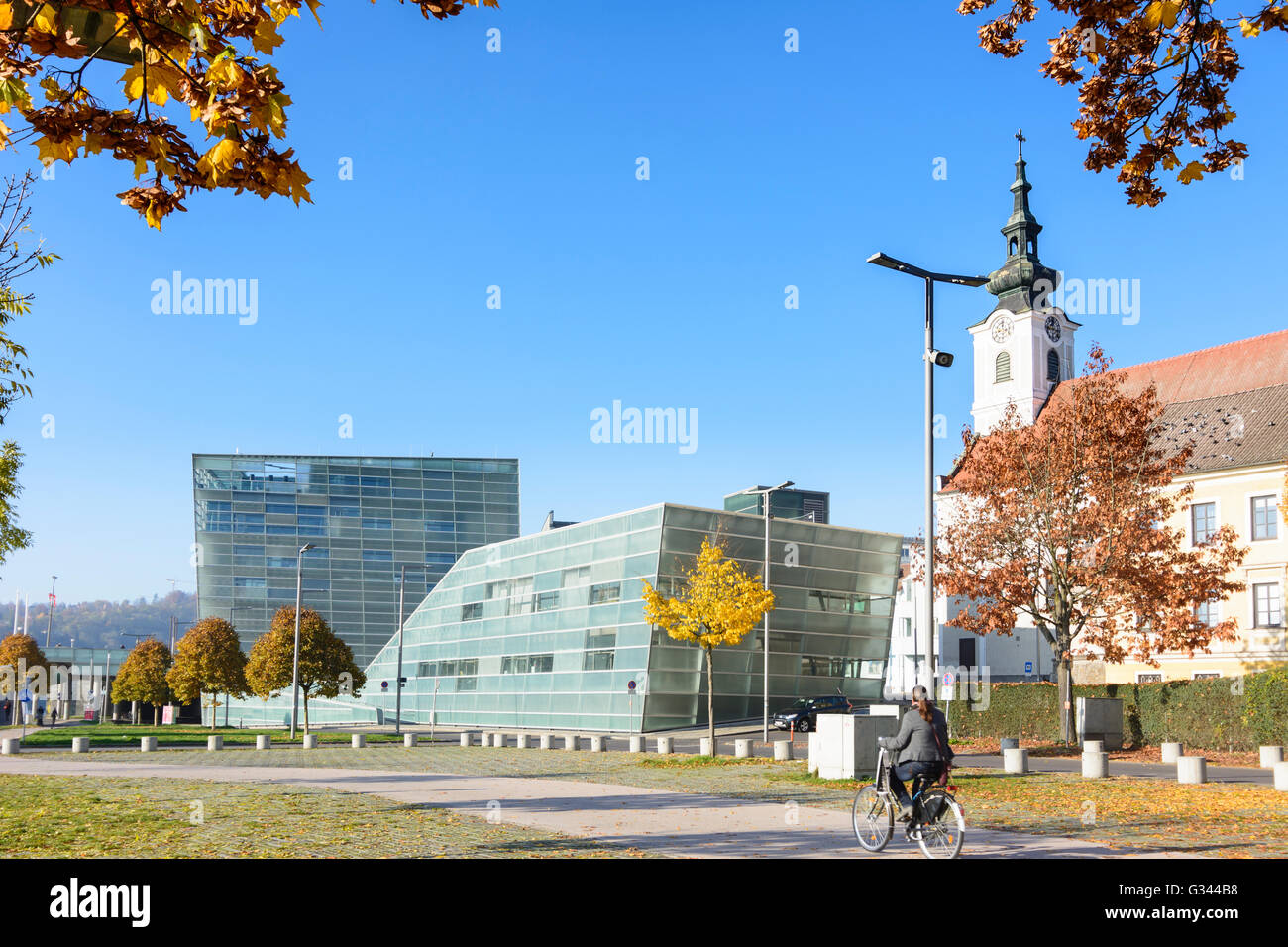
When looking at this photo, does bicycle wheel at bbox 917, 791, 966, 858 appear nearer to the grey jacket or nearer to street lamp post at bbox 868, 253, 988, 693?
the grey jacket

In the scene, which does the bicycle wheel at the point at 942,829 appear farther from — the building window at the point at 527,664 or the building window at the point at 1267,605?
the building window at the point at 527,664

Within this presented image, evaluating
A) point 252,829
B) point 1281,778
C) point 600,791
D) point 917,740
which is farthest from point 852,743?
point 252,829

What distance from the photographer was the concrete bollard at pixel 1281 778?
818 inches

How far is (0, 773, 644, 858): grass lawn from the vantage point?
12141 mm

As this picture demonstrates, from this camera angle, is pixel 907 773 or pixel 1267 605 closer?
pixel 907 773

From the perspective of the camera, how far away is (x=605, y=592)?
53000mm

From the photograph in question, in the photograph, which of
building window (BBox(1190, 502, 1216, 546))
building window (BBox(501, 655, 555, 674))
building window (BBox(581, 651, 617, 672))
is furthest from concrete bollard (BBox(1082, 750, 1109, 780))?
building window (BBox(501, 655, 555, 674))

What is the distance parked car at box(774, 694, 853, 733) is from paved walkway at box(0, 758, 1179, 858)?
24857 millimetres

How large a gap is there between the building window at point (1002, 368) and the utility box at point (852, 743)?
69.6m

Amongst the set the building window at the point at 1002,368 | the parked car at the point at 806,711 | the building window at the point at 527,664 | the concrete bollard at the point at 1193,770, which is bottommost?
the parked car at the point at 806,711

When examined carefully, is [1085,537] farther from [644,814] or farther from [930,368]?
[644,814]

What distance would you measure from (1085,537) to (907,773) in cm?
2452

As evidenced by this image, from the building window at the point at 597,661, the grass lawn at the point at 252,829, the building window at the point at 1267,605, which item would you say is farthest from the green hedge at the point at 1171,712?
the grass lawn at the point at 252,829

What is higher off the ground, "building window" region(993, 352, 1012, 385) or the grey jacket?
"building window" region(993, 352, 1012, 385)
